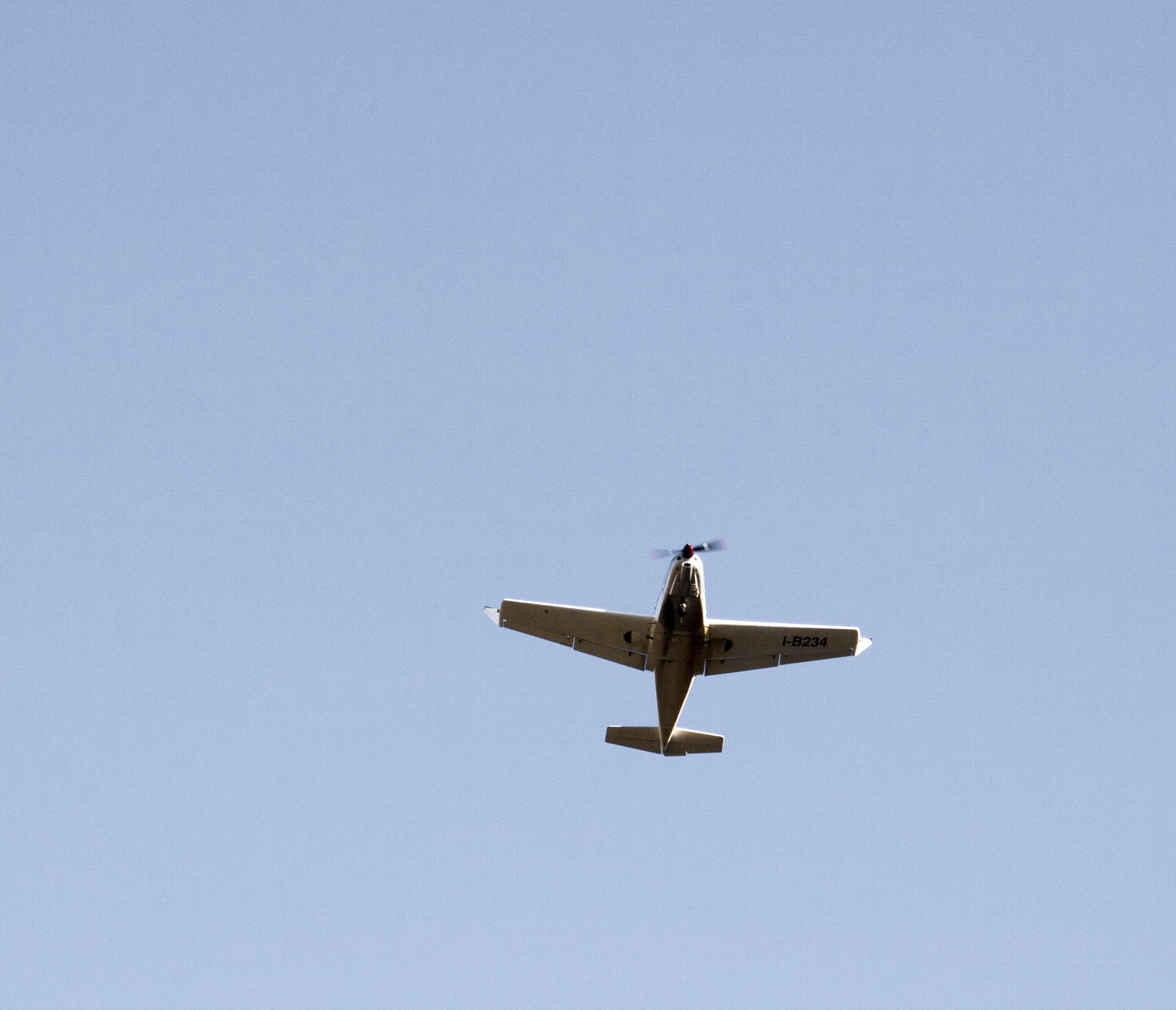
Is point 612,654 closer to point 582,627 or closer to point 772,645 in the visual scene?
point 582,627

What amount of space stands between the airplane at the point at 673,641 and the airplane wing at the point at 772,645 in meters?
0.01

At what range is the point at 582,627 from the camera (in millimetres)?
50375

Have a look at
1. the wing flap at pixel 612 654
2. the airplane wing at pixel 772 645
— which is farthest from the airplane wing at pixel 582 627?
the airplane wing at pixel 772 645

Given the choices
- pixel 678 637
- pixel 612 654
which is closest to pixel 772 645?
pixel 678 637

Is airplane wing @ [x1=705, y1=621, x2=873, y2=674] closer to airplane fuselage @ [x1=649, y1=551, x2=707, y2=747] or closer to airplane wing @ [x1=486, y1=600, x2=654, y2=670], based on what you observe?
airplane fuselage @ [x1=649, y1=551, x2=707, y2=747]

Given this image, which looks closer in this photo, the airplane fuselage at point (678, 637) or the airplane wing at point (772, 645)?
the airplane fuselage at point (678, 637)

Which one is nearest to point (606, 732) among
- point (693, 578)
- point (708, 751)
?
point (708, 751)

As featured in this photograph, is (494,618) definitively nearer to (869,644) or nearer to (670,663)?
(670,663)

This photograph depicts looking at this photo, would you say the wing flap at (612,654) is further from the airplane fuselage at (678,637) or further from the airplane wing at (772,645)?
the airplane wing at (772,645)

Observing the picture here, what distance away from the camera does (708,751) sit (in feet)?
173

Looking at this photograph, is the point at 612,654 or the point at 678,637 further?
the point at 612,654

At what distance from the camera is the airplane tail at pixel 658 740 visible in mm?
52406

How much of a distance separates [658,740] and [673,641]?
176 inches

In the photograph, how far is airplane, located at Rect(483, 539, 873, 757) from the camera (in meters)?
49.5
